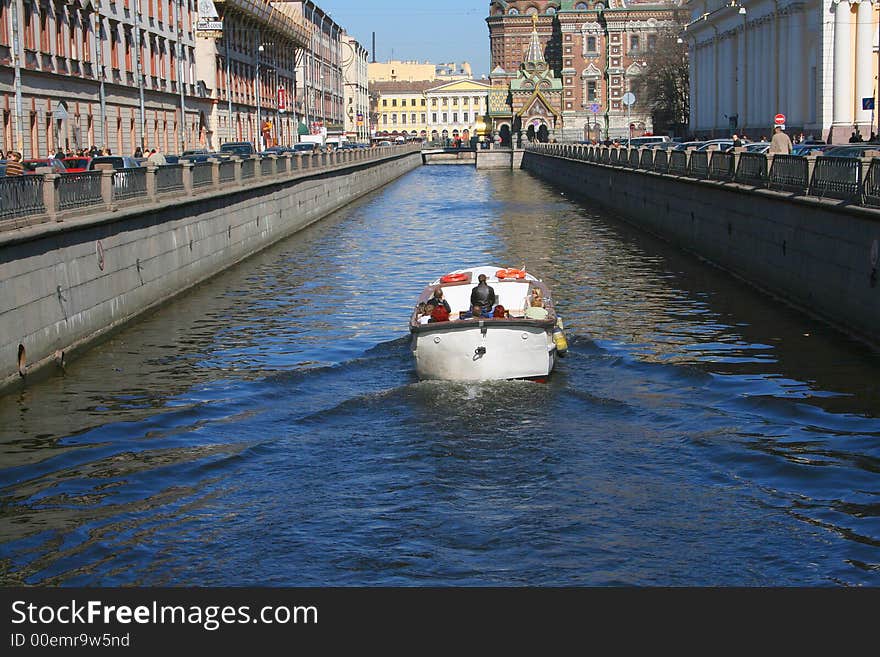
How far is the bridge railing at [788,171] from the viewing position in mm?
23172

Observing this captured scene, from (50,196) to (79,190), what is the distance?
191 cm

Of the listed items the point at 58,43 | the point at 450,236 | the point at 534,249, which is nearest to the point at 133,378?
the point at 534,249

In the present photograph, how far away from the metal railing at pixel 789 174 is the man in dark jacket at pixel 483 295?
9.60 meters

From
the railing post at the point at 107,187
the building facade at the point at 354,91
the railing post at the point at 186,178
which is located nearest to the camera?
the railing post at the point at 107,187

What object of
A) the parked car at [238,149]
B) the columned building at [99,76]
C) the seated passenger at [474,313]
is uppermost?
the columned building at [99,76]

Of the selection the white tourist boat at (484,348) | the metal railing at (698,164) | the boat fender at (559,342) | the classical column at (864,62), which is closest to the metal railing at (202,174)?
the metal railing at (698,164)

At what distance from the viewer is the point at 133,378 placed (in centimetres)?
2077

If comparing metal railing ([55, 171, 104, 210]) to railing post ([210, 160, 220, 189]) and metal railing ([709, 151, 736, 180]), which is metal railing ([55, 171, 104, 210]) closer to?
railing post ([210, 160, 220, 189])

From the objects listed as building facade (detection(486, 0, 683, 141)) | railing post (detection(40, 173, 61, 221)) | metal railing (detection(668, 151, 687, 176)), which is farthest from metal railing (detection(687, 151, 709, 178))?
building facade (detection(486, 0, 683, 141))

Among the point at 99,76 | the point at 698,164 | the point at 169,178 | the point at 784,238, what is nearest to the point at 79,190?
the point at 169,178

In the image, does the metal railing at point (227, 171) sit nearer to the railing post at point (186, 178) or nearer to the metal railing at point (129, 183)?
the railing post at point (186, 178)
